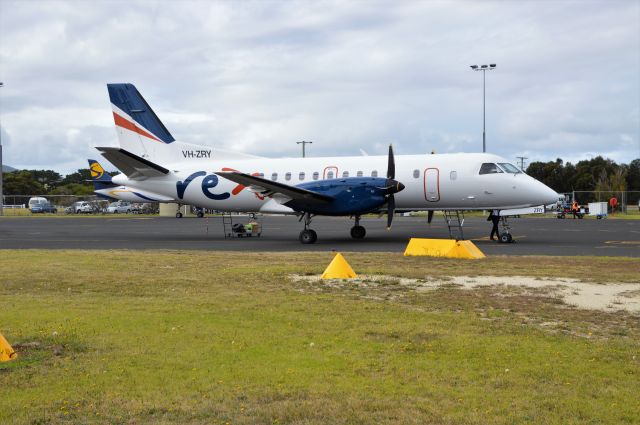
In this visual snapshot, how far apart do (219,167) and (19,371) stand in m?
24.1

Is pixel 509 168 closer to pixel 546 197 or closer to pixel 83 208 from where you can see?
pixel 546 197

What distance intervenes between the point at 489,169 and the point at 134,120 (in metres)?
17.7

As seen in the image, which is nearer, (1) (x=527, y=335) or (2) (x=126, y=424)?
(2) (x=126, y=424)

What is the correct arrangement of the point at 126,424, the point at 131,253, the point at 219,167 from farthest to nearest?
1. the point at 219,167
2. the point at 131,253
3. the point at 126,424

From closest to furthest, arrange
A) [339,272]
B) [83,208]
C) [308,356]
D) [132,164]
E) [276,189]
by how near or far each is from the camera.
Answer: [308,356]
[339,272]
[276,189]
[132,164]
[83,208]

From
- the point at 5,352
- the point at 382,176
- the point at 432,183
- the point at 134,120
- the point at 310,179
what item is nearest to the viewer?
the point at 5,352

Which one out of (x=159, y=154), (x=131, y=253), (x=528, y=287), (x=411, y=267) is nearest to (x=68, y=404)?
(x=528, y=287)

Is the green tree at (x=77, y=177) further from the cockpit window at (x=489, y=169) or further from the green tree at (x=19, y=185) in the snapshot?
the cockpit window at (x=489, y=169)

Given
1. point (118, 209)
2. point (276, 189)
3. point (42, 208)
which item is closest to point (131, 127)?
point (276, 189)

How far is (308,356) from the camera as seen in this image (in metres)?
7.32

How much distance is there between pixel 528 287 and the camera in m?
12.4

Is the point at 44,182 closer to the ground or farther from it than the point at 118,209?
farther from it

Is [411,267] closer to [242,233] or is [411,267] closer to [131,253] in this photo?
[131,253]

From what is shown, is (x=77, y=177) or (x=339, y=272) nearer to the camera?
(x=339, y=272)
